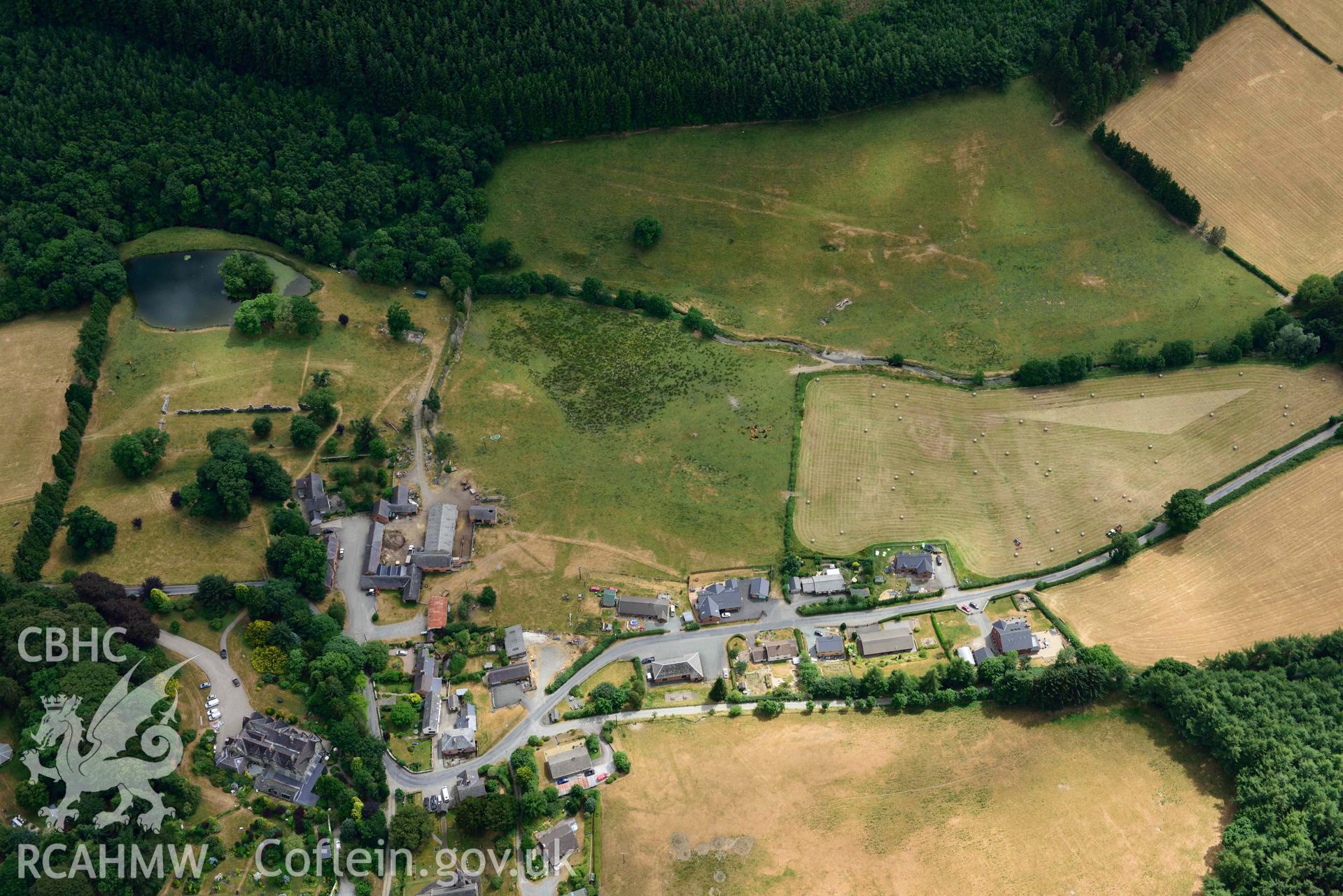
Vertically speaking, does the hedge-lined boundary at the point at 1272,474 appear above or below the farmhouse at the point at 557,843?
above

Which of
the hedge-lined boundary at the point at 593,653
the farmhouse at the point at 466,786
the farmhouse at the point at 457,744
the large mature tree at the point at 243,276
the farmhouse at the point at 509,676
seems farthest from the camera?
the large mature tree at the point at 243,276

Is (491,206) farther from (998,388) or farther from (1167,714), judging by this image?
(1167,714)

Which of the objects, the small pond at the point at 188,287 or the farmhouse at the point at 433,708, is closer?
the farmhouse at the point at 433,708

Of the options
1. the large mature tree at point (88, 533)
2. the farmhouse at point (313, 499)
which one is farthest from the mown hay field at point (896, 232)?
the large mature tree at point (88, 533)

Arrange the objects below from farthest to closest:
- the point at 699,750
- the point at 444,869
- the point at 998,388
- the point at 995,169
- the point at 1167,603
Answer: the point at 995,169 < the point at 998,388 < the point at 1167,603 < the point at 699,750 < the point at 444,869

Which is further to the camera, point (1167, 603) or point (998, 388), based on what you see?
point (998, 388)

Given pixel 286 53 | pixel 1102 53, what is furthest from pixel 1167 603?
pixel 286 53

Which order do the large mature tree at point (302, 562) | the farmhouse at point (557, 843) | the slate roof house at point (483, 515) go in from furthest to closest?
1. the slate roof house at point (483, 515)
2. the large mature tree at point (302, 562)
3. the farmhouse at point (557, 843)

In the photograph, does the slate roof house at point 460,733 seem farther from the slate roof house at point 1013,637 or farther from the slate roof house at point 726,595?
the slate roof house at point 1013,637
